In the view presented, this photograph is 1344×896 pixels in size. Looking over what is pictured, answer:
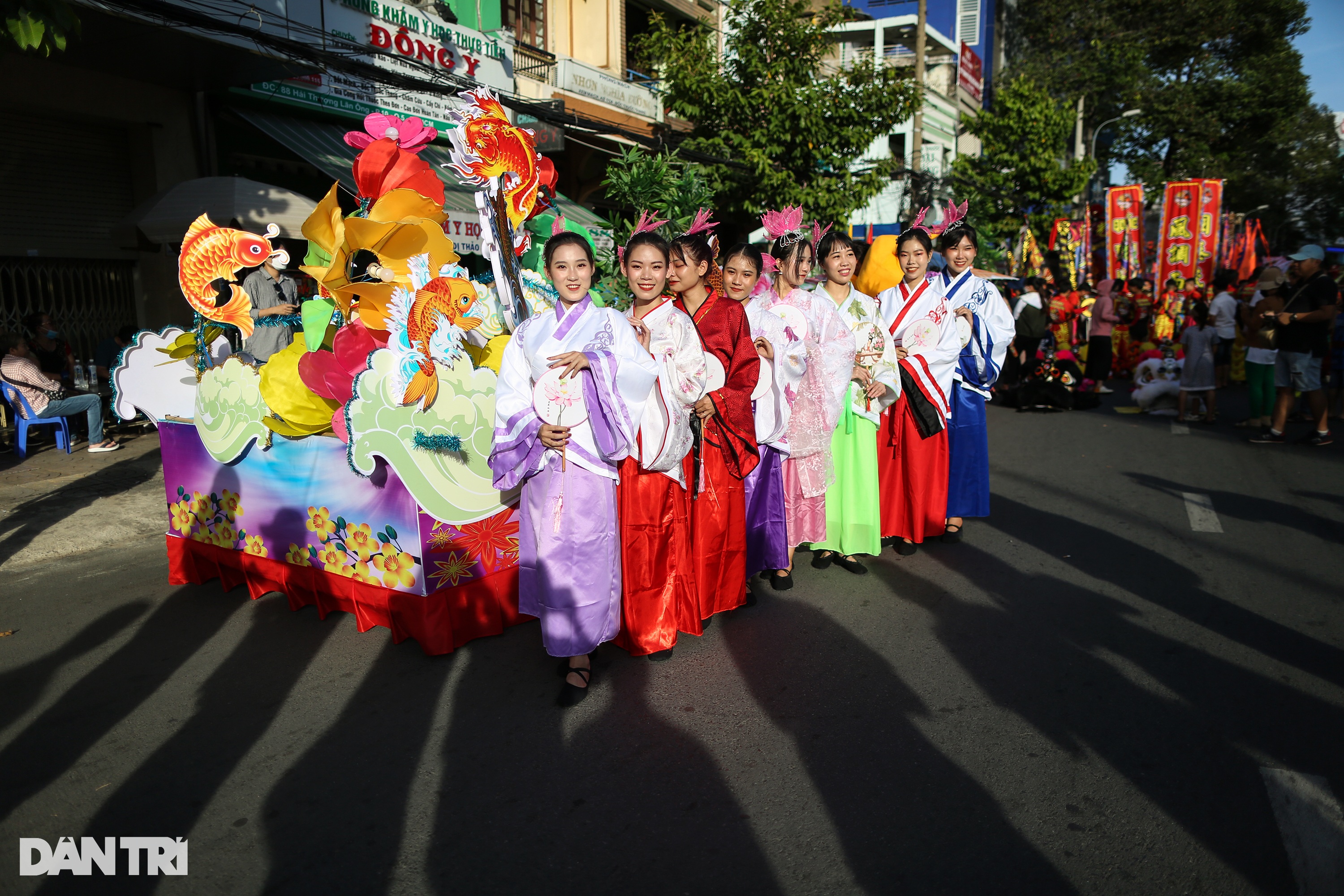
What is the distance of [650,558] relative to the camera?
3.35 meters

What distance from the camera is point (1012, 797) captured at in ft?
8.20

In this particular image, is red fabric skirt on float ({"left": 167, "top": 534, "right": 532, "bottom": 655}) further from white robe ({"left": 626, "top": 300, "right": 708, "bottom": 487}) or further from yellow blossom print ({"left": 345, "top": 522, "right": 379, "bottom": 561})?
white robe ({"left": 626, "top": 300, "right": 708, "bottom": 487})

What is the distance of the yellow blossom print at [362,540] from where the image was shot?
367 centimetres

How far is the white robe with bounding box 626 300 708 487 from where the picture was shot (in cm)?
323

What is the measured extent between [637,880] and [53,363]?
8.35 metres

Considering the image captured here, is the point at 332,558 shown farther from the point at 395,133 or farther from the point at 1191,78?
the point at 1191,78

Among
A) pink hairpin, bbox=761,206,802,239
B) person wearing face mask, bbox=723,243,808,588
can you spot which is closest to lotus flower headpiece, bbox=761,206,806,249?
pink hairpin, bbox=761,206,802,239

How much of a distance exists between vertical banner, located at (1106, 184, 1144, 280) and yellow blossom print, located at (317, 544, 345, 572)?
1673 centimetres

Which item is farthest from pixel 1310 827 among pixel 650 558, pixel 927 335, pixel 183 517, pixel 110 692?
pixel 183 517

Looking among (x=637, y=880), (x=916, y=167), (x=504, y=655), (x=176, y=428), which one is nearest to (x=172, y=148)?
(x=176, y=428)

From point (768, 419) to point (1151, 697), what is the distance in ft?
6.12

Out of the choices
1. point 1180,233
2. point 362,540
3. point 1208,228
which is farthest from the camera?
point 1180,233

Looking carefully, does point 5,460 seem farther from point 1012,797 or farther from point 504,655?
point 1012,797

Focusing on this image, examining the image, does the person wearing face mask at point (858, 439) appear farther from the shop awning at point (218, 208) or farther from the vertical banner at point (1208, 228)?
the vertical banner at point (1208, 228)
